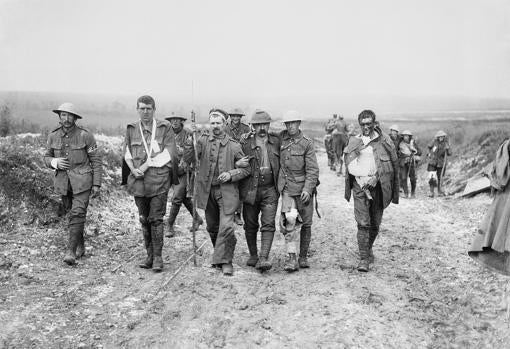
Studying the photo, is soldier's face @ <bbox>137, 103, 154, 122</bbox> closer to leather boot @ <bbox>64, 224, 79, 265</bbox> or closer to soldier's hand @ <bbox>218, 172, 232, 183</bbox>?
soldier's hand @ <bbox>218, 172, 232, 183</bbox>

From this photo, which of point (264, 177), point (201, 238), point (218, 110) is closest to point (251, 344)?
point (264, 177)

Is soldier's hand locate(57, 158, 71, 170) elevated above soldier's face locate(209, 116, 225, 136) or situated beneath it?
situated beneath

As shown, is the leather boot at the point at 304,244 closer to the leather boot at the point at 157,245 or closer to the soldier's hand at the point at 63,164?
the leather boot at the point at 157,245

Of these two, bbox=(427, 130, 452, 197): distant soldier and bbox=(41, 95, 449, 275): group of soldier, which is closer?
bbox=(41, 95, 449, 275): group of soldier

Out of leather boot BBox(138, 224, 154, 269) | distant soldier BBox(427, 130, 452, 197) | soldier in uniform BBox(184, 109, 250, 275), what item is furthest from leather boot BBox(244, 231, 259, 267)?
distant soldier BBox(427, 130, 452, 197)

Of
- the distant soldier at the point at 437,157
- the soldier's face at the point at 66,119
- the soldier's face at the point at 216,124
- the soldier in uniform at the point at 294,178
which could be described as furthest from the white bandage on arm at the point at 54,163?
the distant soldier at the point at 437,157

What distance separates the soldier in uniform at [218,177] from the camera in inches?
268

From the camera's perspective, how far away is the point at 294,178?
22.9 ft

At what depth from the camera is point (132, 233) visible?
29.6 feet

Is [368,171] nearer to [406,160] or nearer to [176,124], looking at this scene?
[176,124]

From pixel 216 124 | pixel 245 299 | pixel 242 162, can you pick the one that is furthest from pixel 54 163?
pixel 245 299

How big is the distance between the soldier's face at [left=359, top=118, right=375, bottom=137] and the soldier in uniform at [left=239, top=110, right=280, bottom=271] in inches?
44.2

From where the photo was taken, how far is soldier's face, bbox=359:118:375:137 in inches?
279

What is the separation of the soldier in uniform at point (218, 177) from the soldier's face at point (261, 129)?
341 mm
